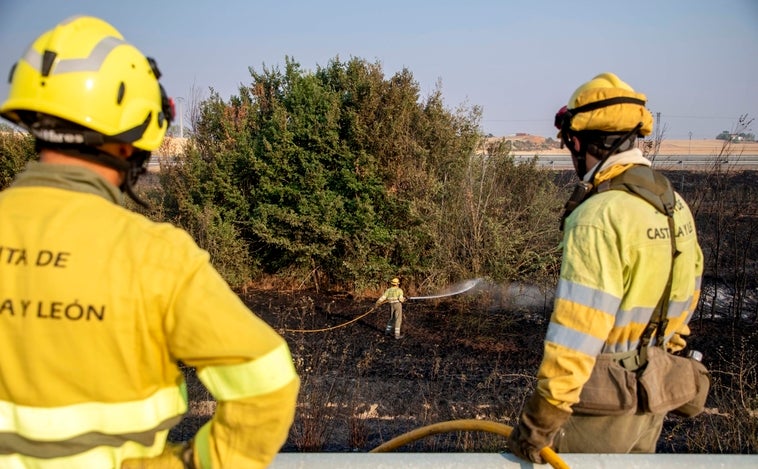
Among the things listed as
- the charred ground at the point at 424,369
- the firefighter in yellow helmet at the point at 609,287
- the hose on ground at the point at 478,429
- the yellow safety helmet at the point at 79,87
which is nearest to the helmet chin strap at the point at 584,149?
the firefighter in yellow helmet at the point at 609,287

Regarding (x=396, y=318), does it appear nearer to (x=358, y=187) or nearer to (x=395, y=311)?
(x=395, y=311)

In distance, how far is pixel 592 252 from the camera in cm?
219

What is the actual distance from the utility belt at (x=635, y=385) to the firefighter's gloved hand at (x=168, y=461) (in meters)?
1.48

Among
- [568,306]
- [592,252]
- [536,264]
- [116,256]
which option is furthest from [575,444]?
[536,264]

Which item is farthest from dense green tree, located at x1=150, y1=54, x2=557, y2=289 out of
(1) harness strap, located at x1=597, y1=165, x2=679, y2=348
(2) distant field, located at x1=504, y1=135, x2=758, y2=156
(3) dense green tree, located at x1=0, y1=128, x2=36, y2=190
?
(1) harness strap, located at x1=597, y1=165, x2=679, y2=348

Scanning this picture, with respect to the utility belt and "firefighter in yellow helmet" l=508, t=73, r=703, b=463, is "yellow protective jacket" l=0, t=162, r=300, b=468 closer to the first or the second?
"firefighter in yellow helmet" l=508, t=73, r=703, b=463

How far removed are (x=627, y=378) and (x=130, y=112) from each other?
198 cm

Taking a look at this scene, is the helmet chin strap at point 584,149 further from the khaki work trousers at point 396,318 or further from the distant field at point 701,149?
the khaki work trousers at point 396,318

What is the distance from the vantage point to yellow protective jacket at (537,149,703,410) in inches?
83.4

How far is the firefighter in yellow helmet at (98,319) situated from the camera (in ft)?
4.39

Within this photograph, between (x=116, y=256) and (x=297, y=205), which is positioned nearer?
(x=116, y=256)

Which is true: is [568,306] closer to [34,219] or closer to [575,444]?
[575,444]

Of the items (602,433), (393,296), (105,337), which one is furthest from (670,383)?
(393,296)

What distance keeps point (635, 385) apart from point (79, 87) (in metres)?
2.14
